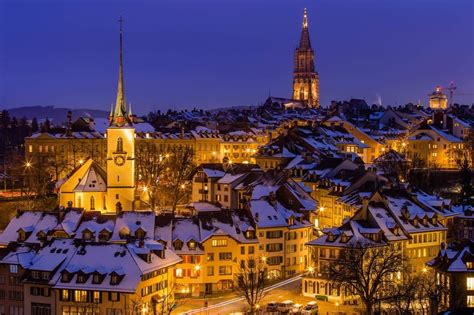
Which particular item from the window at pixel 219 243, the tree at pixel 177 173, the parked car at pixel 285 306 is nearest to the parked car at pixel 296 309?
the parked car at pixel 285 306

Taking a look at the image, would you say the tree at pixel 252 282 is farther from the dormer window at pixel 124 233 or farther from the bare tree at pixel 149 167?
the bare tree at pixel 149 167

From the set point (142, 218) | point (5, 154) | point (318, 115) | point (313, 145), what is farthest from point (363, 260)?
point (318, 115)

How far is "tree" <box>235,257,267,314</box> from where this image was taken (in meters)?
43.2

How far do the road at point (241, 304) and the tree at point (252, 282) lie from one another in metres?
0.50

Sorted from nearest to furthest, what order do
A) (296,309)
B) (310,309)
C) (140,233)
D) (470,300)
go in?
(470,300), (310,309), (296,309), (140,233)

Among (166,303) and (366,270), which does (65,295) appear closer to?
(166,303)

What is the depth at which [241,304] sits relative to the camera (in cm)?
4581

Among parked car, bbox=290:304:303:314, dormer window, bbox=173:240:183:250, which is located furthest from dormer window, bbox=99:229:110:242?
parked car, bbox=290:304:303:314

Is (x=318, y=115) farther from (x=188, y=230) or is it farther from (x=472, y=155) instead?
(x=188, y=230)

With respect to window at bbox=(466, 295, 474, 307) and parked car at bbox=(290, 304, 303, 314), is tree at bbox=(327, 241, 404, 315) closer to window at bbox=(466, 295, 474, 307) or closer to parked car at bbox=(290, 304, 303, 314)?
parked car at bbox=(290, 304, 303, 314)

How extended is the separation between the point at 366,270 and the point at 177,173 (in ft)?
145

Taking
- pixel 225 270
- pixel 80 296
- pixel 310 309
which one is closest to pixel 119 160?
pixel 225 270

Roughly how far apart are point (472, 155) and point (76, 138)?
47.5 meters

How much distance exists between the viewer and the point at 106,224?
5094 centimetres
